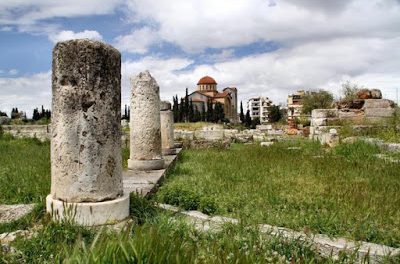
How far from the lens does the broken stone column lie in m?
3.91

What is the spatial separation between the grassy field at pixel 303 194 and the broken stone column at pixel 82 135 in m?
1.35

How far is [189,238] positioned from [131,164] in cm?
505

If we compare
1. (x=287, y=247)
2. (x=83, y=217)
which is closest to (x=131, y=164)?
(x=83, y=217)

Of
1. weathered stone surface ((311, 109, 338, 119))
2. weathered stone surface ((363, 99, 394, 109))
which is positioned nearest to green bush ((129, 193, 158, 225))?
weathered stone surface ((311, 109, 338, 119))

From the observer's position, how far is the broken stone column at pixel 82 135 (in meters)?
3.91

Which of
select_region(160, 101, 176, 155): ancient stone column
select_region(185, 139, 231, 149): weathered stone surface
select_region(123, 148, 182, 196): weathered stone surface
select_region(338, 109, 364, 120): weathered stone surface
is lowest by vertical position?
select_region(123, 148, 182, 196): weathered stone surface

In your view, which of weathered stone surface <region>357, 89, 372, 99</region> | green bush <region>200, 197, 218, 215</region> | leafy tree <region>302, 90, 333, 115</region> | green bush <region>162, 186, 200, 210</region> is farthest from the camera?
leafy tree <region>302, 90, 333, 115</region>

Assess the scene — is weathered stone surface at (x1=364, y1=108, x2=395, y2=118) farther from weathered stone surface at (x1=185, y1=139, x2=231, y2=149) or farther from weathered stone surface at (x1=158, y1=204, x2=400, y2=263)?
weathered stone surface at (x1=158, y1=204, x2=400, y2=263)

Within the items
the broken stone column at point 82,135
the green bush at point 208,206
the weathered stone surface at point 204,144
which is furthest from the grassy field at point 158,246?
the weathered stone surface at point 204,144

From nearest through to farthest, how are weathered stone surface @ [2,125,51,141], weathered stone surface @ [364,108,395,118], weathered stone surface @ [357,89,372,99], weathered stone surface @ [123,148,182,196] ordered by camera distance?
1. weathered stone surface @ [123,148,182,196]
2. weathered stone surface @ [364,108,395,118]
3. weathered stone surface @ [357,89,372,99]
4. weathered stone surface @ [2,125,51,141]

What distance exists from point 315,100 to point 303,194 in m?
40.2

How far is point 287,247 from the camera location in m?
3.45

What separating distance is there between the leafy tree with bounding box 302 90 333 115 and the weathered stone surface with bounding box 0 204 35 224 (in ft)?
132

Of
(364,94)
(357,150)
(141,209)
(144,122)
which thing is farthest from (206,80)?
(141,209)
